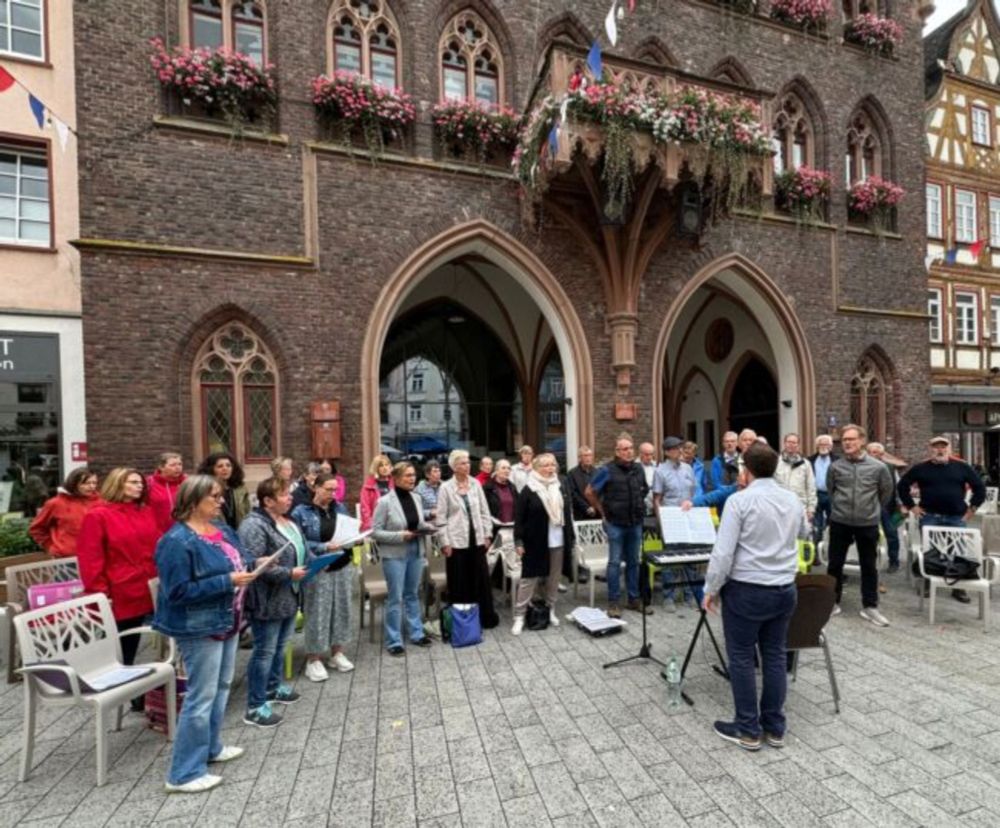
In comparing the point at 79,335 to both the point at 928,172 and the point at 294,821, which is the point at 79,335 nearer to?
the point at 294,821

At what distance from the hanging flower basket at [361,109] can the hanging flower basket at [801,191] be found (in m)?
7.91

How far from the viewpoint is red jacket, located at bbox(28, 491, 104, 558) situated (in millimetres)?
5074

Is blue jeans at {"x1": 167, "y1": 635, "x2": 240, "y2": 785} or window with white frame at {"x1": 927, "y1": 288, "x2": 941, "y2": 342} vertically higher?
window with white frame at {"x1": 927, "y1": 288, "x2": 941, "y2": 342}

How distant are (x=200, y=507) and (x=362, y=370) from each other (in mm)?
6188

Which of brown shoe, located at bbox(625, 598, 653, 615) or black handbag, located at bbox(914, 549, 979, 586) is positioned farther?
brown shoe, located at bbox(625, 598, 653, 615)

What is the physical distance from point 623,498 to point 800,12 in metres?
12.6

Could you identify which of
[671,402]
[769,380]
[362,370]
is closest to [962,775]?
[362,370]

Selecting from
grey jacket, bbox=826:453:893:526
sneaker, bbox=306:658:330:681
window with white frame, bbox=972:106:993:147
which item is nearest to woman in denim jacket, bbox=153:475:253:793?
sneaker, bbox=306:658:330:681

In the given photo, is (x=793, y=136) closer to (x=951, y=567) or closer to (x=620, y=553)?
(x=951, y=567)

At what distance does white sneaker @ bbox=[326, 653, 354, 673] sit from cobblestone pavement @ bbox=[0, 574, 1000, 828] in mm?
127

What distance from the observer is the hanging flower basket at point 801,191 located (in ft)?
39.7

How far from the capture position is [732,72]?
11945 millimetres

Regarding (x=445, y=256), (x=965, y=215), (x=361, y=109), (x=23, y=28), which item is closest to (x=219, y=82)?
(x=361, y=109)

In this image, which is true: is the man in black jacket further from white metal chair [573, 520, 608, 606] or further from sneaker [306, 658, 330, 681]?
sneaker [306, 658, 330, 681]
